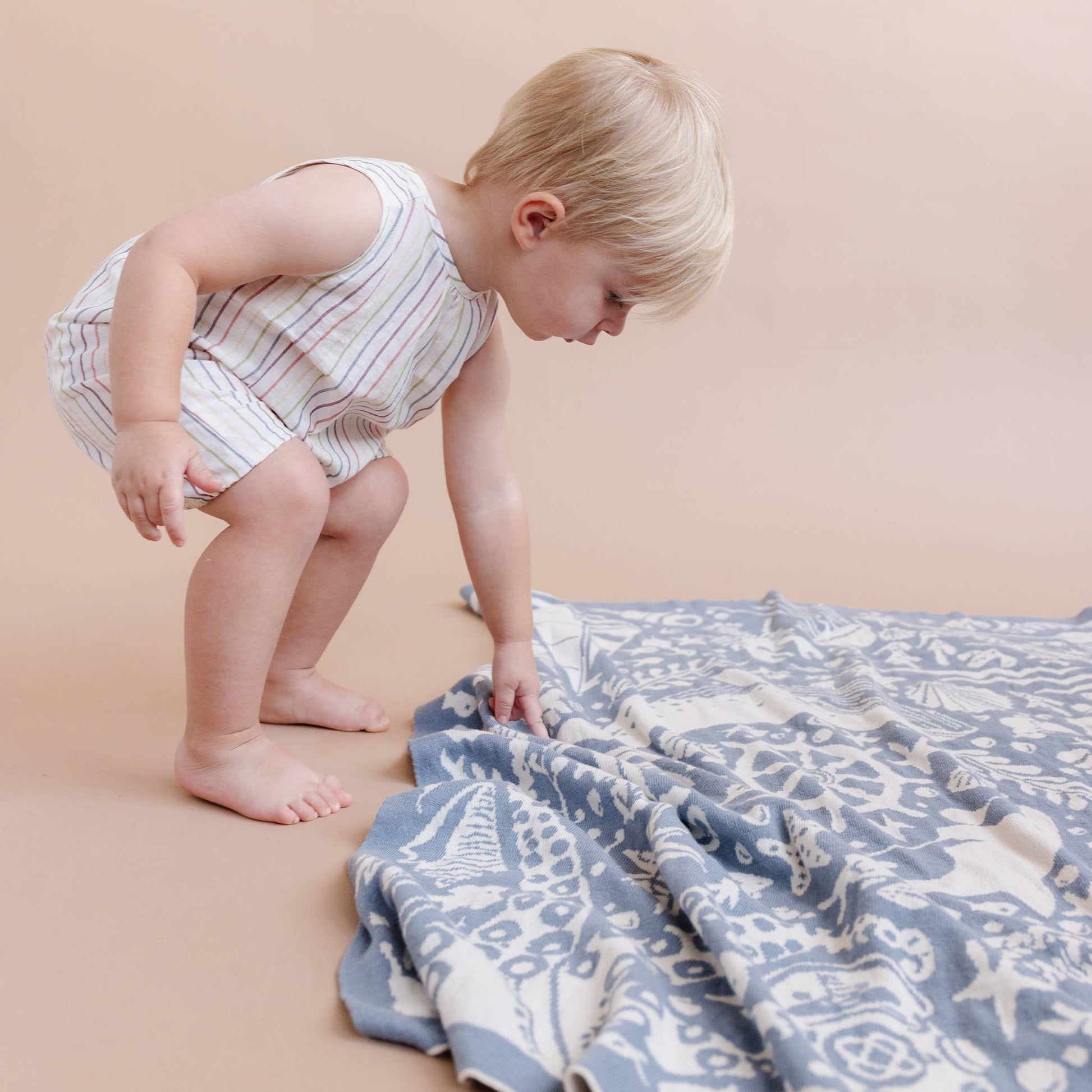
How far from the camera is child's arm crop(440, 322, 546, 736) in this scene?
1323 mm

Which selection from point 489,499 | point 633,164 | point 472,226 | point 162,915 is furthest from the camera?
point 489,499

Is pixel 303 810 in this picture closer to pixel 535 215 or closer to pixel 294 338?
pixel 294 338

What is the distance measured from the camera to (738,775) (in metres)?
1.13

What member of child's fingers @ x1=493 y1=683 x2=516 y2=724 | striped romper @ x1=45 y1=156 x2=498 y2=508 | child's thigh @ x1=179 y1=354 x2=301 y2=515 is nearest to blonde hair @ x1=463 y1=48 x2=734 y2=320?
striped romper @ x1=45 y1=156 x2=498 y2=508

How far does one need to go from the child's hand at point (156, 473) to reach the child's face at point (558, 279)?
38cm

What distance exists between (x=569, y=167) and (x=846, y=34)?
213cm

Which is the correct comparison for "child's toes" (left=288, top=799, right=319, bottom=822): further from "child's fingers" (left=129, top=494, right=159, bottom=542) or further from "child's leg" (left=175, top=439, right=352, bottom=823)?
"child's fingers" (left=129, top=494, right=159, bottom=542)

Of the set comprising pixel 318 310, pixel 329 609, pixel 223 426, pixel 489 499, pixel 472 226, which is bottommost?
pixel 329 609

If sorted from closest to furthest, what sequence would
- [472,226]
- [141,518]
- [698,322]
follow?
1. [141,518]
2. [472,226]
3. [698,322]

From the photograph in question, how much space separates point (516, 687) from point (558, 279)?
47cm

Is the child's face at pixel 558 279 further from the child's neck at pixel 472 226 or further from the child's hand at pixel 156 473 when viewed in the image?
the child's hand at pixel 156 473

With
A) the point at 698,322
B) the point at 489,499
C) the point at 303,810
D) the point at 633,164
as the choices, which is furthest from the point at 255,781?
the point at 698,322

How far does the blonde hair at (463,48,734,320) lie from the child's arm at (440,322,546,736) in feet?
0.82

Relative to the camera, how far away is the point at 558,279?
114cm
